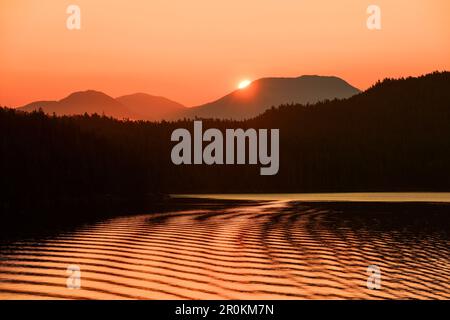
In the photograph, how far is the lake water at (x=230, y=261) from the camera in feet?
122

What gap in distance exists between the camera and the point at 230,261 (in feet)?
160

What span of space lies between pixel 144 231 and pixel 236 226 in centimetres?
1327

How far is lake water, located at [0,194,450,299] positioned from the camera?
37.1 meters
